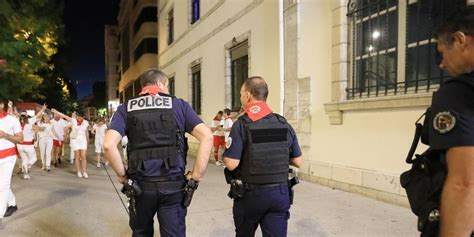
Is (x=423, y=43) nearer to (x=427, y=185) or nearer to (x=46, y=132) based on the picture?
(x=427, y=185)

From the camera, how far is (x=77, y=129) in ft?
32.8

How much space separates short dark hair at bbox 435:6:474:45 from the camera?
1712 mm

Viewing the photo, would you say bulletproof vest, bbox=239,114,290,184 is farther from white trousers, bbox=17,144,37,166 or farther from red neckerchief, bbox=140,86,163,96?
white trousers, bbox=17,144,37,166

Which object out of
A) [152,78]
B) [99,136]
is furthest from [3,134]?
[99,136]

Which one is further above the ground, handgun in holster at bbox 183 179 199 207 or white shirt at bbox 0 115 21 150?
white shirt at bbox 0 115 21 150

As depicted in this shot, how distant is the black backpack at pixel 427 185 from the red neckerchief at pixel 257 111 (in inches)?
58.2

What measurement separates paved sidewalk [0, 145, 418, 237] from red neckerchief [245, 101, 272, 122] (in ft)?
7.43

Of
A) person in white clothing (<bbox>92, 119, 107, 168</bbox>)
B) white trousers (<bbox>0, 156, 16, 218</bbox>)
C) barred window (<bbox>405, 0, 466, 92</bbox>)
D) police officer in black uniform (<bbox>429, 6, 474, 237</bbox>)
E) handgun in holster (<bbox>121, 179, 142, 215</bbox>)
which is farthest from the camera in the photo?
person in white clothing (<bbox>92, 119, 107, 168</bbox>)

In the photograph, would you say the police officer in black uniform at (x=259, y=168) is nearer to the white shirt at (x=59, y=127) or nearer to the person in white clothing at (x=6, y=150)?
the person in white clothing at (x=6, y=150)

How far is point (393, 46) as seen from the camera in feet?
22.1

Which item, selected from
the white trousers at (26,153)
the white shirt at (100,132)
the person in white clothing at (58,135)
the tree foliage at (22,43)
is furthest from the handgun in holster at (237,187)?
the tree foliage at (22,43)

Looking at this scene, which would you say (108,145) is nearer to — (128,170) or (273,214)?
(128,170)

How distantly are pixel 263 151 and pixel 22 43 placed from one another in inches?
685

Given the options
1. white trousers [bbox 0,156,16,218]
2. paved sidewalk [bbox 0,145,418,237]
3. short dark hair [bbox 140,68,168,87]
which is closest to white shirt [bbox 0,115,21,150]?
white trousers [bbox 0,156,16,218]
